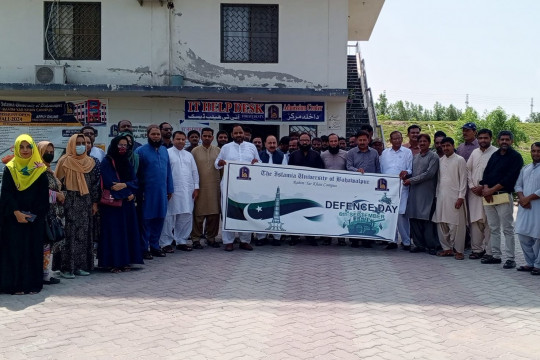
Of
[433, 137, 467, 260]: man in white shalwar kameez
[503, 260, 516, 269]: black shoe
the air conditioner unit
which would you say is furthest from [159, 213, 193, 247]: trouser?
the air conditioner unit

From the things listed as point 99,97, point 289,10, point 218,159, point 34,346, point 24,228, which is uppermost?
point 289,10

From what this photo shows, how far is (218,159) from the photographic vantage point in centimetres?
938

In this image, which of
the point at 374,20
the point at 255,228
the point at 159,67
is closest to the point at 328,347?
the point at 255,228

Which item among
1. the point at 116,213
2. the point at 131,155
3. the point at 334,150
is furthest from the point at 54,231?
the point at 334,150

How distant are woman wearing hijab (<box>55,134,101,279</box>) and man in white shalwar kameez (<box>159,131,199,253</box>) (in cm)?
173

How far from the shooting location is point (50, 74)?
45.7ft

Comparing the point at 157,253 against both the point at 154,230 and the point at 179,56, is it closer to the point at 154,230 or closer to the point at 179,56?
the point at 154,230

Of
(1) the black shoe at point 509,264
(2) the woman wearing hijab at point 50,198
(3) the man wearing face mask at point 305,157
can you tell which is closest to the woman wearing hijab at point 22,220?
(2) the woman wearing hijab at point 50,198

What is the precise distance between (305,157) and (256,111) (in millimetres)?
4789

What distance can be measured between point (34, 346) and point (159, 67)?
1029 cm

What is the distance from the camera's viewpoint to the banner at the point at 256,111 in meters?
14.2

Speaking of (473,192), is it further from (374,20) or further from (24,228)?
(374,20)

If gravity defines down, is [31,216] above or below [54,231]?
above

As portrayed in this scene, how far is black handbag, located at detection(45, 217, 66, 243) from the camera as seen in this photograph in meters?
6.72
